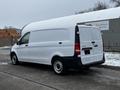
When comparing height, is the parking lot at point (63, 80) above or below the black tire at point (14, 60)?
below

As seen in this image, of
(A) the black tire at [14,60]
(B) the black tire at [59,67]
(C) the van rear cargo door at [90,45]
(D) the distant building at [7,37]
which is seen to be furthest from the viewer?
(D) the distant building at [7,37]

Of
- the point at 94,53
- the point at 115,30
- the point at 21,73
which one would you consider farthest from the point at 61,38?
the point at 115,30

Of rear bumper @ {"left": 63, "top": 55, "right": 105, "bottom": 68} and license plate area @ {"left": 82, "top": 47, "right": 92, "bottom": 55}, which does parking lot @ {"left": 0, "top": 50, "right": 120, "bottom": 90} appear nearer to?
rear bumper @ {"left": 63, "top": 55, "right": 105, "bottom": 68}

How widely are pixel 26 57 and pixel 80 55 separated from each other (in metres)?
3.86

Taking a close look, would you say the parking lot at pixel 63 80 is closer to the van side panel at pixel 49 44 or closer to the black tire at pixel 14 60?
the van side panel at pixel 49 44

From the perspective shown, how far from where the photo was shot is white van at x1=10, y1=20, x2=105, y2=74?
9141 millimetres

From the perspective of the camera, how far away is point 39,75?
9.85 meters

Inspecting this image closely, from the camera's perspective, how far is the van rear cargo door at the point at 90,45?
9.28 metres

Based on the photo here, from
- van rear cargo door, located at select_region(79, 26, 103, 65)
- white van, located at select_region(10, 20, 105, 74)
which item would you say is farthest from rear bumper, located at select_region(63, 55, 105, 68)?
van rear cargo door, located at select_region(79, 26, 103, 65)

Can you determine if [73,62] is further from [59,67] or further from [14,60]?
[14,60]

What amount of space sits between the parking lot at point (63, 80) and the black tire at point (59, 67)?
20 centimetres

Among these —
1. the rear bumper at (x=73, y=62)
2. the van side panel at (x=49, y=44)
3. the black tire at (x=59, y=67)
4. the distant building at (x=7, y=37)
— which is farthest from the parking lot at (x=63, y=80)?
the distant building at (x=7, y=37)

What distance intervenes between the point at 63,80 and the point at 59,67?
1.14m

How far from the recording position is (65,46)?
9.43m
